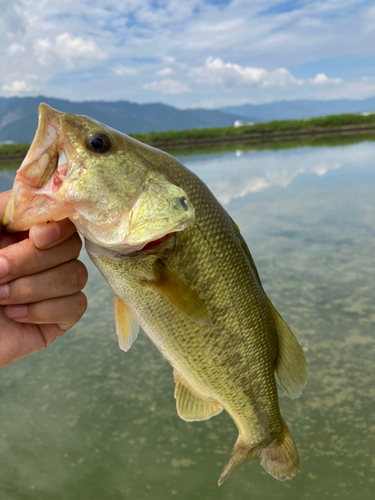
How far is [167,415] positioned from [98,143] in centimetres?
244

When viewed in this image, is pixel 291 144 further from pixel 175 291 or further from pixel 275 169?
pixel 175 291

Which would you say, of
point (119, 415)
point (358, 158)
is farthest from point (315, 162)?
point (119, 415)

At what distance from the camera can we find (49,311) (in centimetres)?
130

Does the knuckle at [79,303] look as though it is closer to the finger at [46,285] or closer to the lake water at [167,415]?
the finger at [46,285]

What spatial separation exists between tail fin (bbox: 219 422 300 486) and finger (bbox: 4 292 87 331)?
0.81 m

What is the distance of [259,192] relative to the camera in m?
9.88

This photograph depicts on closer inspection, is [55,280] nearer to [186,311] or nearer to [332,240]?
[186,311]

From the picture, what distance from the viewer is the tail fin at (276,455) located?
150cm

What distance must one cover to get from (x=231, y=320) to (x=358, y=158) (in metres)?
14.1

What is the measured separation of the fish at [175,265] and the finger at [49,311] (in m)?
0.19

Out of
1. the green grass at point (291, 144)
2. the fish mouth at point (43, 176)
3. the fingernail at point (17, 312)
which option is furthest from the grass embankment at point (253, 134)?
the fish mouth at point (43, 176)

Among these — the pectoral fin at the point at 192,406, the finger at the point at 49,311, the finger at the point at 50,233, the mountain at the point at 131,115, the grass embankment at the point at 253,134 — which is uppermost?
the mountain at the point at 131,115

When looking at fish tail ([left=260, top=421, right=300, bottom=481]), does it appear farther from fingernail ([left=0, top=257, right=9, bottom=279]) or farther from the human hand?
fingernail ([left=0, top=257, right=9, bottom=279])

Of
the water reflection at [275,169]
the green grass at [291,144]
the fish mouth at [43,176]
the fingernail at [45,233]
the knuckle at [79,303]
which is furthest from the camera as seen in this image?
the green grass at [291,144]
